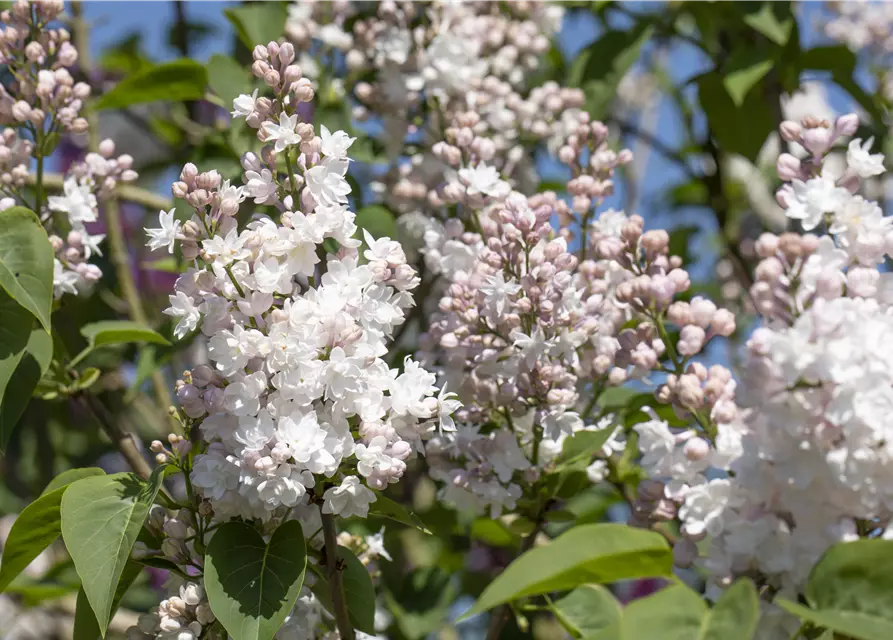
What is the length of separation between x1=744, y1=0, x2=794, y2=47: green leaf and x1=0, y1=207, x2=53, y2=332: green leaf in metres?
1.50

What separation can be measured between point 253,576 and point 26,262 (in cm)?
53

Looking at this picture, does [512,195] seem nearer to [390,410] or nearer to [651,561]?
[390,410]

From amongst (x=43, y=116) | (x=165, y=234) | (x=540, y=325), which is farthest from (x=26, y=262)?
(x=540, y=325)

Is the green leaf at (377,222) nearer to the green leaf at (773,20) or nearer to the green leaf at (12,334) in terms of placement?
the green leaf at (12,334)

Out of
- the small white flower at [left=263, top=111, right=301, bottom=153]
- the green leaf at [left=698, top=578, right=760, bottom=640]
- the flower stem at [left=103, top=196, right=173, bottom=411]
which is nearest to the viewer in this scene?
the green leaf at [left=698, top=578, right=760, bottom=640]

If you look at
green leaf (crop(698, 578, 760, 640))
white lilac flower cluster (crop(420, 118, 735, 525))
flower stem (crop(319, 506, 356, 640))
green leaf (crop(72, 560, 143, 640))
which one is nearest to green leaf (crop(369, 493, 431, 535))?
flower stem (crop(319, 506, 356, 640))

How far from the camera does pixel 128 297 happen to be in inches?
97.3

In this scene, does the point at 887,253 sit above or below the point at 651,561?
above

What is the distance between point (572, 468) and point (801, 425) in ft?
1.91

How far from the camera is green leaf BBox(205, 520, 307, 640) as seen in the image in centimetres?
111

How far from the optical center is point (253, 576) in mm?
1167

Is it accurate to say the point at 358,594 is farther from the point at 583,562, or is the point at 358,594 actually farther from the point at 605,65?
the point at 605,65

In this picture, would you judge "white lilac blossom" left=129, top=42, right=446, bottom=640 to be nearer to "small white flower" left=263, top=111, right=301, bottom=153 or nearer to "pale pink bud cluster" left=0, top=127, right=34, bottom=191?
"small white flower" left=263, top=111, right=301, bottom=153

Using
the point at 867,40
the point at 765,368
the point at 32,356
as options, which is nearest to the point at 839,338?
the point at 765,368
